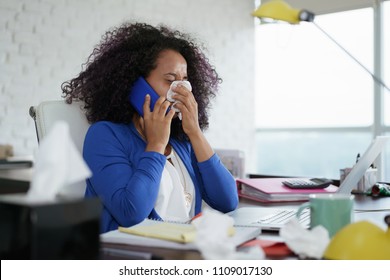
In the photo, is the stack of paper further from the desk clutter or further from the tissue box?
the tissue box

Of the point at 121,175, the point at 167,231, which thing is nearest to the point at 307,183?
the point at 121,175

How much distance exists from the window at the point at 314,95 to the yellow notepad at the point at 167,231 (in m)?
3.71

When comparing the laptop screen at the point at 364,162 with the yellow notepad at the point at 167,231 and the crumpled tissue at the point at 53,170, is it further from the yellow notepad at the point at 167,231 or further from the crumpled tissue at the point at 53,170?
the crumpled tissue at the point at 53,170

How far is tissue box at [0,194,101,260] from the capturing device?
62 cm

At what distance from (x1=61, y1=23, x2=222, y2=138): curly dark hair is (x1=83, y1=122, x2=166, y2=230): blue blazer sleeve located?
0.14 m

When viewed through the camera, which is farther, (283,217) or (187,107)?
(187,107)

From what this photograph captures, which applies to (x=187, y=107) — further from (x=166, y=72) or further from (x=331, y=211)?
(x=331, y=211)

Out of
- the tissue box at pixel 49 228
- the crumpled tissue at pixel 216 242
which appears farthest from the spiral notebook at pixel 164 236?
the tissue box at pixel 49 228

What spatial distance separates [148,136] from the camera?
4.84ft

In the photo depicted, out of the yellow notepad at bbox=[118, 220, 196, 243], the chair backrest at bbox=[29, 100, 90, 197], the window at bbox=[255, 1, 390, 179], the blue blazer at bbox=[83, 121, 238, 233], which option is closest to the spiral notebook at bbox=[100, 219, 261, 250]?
the yellow notepad at bbox=[118, 220, 196, 243]

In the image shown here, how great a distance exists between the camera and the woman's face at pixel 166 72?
1.57 metres

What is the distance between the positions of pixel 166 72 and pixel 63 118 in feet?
1.14
